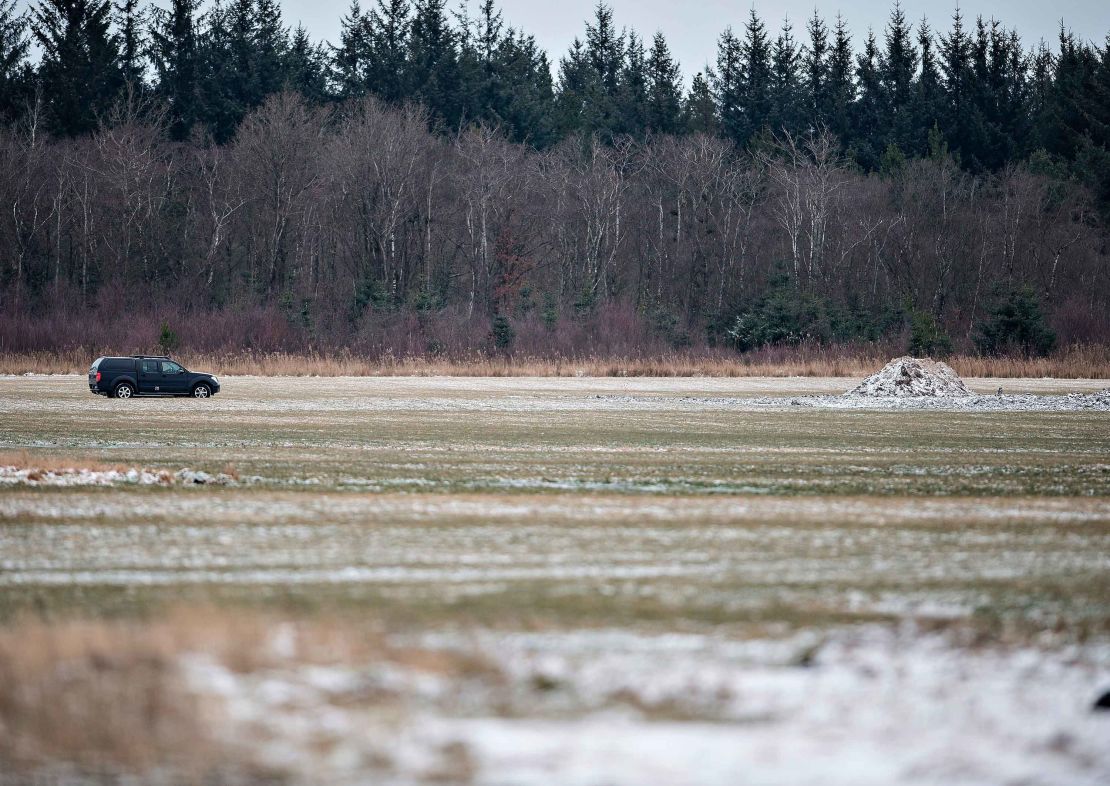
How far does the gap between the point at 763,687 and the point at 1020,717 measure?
114 cm

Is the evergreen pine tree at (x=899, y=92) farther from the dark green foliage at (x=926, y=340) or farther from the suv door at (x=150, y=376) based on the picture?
the suv door at (x=150, y=376)

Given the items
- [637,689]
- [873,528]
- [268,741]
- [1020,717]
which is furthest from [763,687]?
[873,528]

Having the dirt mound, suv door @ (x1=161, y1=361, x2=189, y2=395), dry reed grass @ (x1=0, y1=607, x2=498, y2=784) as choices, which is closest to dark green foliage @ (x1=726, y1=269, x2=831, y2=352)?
the dirt mound

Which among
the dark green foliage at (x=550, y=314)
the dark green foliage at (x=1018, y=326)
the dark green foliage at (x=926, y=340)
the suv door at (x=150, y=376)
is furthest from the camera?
the dark green foliage at (x=550, y=314)

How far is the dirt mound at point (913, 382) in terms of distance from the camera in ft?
129

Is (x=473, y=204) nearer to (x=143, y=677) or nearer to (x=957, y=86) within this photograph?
(x=957, y=86)

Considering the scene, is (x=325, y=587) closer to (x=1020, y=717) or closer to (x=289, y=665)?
(x=289, y=665)

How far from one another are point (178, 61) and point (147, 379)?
53181mm

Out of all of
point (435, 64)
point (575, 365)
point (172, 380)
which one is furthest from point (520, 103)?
point (172, 380)

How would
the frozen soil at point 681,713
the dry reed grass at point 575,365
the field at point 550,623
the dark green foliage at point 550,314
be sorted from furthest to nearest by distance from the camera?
1. the dark green foliage at point 550,314
2. the dry reed grass at point 575,365
3. the field at point 550,623
4. the frozen soil at point 681,713

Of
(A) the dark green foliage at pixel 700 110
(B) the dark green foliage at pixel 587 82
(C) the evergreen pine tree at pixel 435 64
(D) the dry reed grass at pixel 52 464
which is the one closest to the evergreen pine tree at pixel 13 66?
(B) the dark green foliage at pixel 587 82

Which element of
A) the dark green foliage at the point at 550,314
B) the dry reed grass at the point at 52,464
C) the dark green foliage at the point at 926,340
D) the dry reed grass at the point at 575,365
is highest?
the dark green foliage at the point at 550,314

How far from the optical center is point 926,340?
6006 centimetres

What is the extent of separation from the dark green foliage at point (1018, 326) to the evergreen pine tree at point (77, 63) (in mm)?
54769
